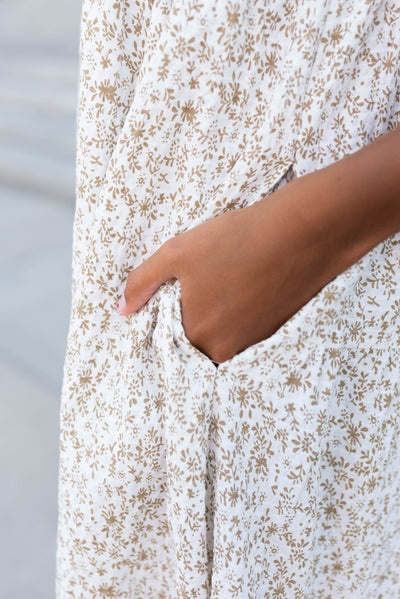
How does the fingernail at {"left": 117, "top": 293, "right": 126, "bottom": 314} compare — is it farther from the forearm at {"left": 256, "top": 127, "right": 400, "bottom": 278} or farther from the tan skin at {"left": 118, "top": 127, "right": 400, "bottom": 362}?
the forearm at {"left": 256, "top": 127, "right": 400, "bottom": 278}

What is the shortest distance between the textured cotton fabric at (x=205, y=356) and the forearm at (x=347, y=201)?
43 millimetres

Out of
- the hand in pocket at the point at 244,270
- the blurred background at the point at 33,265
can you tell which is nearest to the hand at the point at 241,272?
the hand in pocket at the point at 244,270

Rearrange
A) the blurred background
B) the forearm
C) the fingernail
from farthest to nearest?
the blurred background → the fingernail → the forearm

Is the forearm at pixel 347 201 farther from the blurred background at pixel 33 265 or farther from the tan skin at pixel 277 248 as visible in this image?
the blurred background at pixel 33 265

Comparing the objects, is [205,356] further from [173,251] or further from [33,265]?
[33,265]

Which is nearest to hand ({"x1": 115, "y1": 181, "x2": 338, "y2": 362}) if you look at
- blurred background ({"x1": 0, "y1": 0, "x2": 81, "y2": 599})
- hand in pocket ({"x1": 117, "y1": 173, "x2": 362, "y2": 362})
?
hand in pocket ({"x1": 117, "y1": 173, "x2": 362, "y2": 362})

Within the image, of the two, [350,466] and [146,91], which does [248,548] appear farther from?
[146,91]

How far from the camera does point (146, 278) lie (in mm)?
592

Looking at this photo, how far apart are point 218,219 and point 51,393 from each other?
3.56ft

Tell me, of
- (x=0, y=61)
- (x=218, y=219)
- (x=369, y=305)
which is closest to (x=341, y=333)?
(x=369, y=305)

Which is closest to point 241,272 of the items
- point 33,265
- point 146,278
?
point 146,278

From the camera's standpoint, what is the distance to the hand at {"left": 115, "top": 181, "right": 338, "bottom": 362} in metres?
0.52

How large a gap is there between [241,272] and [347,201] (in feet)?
0.35

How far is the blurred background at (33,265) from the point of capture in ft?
4.13
